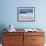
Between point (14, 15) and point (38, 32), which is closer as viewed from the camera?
point (38, 32)

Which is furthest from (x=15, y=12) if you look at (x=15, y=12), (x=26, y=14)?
(x=26, y=14)

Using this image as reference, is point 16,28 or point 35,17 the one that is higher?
point 35,17

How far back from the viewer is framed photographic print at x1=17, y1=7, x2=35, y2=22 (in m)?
4.48

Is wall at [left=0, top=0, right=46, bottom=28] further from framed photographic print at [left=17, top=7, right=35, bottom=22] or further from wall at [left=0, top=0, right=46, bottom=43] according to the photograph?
framed photographic print at [left=17, top=7, right=35, bottom=22]

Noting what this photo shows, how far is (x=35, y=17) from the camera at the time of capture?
14.8 ft

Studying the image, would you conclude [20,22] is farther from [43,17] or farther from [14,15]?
[43,17]

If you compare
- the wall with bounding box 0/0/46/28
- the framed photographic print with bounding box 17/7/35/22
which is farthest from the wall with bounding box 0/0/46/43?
the framed photographic print with bounding box 17/7/35/22

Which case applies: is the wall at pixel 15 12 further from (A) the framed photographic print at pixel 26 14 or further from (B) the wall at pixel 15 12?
(A) the framed photographic print at pixel 26 14

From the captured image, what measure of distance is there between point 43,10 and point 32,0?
1.67 ft

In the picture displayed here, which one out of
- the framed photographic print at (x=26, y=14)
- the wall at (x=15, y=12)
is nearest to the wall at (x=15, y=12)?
the wall at (x=15, y=12)

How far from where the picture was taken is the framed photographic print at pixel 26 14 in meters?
4.48

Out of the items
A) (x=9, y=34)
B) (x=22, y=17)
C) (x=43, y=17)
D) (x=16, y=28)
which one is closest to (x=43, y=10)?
(x=43, y=17)

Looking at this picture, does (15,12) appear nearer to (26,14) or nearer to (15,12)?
(15,12)

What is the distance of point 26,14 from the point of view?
450 centimetres
